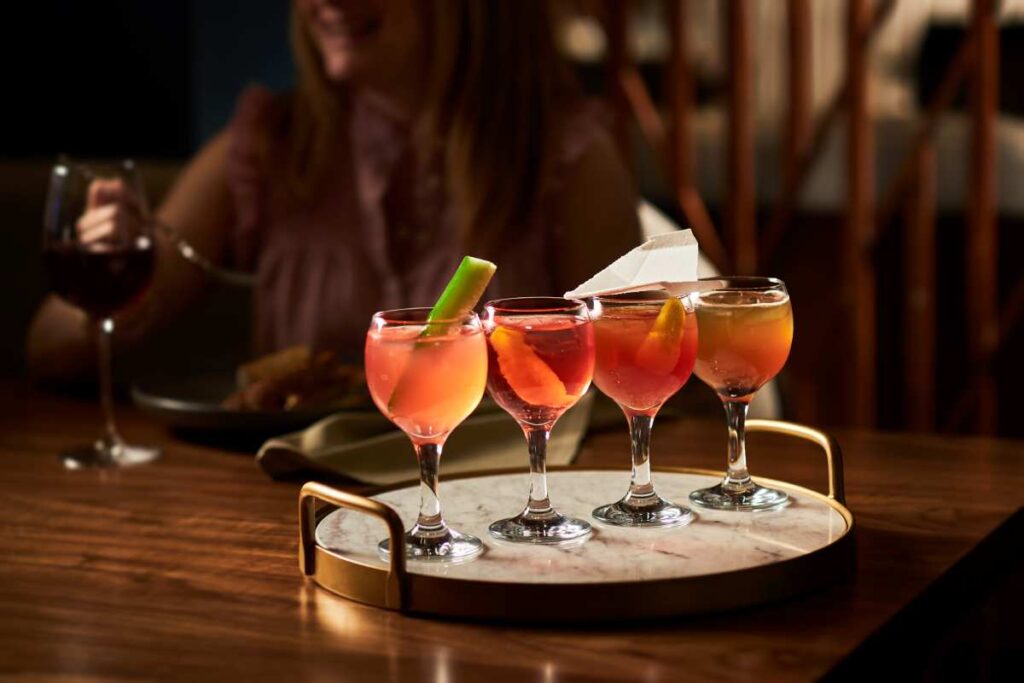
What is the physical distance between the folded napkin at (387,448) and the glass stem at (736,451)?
219mm

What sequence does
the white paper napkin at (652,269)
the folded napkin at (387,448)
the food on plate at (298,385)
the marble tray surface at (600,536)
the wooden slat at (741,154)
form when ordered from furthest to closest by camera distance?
the wooden slat at (741,154) → the food on plate at (298,385) → the folded napkin at (387,448) → the white paper napkin at (652,269) → the marble tray surface at (600,536)

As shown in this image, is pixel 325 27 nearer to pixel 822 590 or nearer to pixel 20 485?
pixel 20 485

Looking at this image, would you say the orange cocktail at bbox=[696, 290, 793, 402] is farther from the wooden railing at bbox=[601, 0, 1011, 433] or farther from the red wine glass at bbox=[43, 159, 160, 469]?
the wooden railing at bbox=[601, 0, 1011, 433]

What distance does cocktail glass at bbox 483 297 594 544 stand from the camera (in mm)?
1021

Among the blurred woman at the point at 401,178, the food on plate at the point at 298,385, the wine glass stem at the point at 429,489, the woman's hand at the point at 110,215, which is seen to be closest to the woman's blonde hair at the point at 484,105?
the blurred woman at the point at 401,178

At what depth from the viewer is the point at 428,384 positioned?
99 centimetres

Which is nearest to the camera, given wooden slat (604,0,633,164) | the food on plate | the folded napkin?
the folded napkin

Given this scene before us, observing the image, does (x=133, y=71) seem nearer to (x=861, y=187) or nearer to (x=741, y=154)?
(x=741, y=154)

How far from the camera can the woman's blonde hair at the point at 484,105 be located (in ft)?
7.74

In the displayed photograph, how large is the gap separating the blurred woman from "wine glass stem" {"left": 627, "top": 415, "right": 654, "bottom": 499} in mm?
1165

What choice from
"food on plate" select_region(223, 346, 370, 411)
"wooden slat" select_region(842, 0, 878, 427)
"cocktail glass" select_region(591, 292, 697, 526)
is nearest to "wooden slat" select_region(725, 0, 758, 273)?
"wooden slat" select_region(842, 0, 878, 427)

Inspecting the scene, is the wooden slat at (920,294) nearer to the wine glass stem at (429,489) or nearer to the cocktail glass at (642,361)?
the cocktail glass at (642,361)

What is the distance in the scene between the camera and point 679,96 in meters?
3.52

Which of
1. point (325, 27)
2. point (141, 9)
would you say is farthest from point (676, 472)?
point (141, 9)
